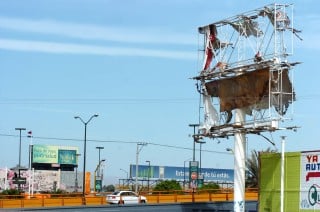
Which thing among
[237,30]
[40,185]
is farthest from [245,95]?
Result: [40,185]

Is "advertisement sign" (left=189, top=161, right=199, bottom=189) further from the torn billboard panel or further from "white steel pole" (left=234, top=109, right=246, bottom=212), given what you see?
"white steel pole" (left=234, top=109, right=246, bottom=212)

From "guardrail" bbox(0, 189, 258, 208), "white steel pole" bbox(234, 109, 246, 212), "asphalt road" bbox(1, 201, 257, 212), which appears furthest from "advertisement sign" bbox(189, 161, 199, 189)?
"white steel pole" bbox(234, 109, 246, 212)

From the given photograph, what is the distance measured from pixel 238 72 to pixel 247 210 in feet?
45.3

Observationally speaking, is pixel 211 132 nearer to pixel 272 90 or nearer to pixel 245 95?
pixel 245 95

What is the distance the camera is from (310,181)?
28172 mm

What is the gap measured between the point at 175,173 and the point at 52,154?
32.9m

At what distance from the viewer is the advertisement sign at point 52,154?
158 metres

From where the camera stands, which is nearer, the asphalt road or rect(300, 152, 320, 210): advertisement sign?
rect(300, 152, 320, 210): advertisement sign

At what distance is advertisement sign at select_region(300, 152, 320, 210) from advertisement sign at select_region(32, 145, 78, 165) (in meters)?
133

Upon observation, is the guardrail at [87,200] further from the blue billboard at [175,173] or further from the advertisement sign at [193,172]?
the blue billboard at [175,173]

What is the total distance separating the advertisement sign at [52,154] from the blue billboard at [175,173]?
2614 cm

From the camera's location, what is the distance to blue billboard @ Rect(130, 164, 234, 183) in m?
137

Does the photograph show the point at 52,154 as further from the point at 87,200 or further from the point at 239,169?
the point at 239,169

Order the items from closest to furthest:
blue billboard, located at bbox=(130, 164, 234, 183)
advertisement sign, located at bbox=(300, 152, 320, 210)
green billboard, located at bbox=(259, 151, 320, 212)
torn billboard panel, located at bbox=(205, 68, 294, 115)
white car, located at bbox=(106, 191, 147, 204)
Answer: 1. advertisement sign, located at bbox=(300, 152, 320, 210)
2. green billboard, located at bbox=(259, 151, 320, 212)
3. torn billboard panel, located at bbox=(205, 68, 294, 115)
4. white car, located at bbox=(106, 191, 147, 204)
5. blue billboard, located at bbox=(130, 164, 234, 183)
